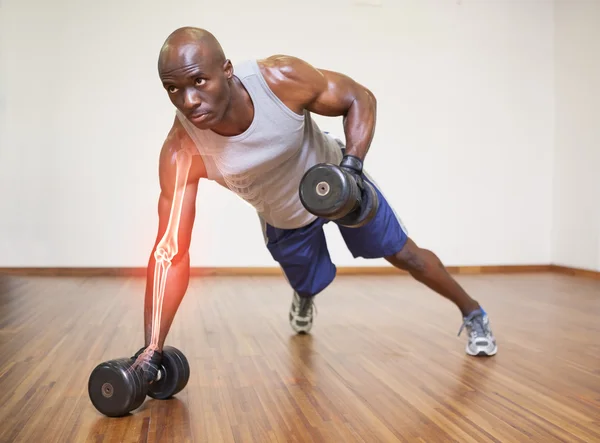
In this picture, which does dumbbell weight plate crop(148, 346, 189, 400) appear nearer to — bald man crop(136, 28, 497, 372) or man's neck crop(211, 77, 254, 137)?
bald man crop(136, 28, 497, 372)

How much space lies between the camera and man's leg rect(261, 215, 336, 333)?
244 centimetres

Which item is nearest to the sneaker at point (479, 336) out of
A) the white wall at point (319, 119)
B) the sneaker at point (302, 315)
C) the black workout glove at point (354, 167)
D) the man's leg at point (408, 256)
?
the man's leg at point (408, 256)

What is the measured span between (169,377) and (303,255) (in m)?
0.79

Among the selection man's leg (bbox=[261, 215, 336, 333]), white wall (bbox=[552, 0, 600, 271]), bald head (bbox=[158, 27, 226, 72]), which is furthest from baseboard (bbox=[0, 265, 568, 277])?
bald head (bbox=[158, 27, 226, 72])

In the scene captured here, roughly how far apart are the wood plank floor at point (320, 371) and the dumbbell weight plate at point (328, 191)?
522 mm

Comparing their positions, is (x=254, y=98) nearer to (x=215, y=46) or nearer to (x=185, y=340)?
(x=215, y=46)

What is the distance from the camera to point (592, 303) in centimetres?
367

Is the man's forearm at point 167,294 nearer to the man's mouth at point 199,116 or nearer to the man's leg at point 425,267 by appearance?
the man's mouth at point 199,116

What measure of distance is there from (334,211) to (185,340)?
4.08 feet

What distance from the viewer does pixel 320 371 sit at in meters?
2.19

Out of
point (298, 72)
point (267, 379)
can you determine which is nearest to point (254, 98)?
point (298, 72)

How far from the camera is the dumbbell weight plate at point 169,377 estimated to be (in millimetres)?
1837
